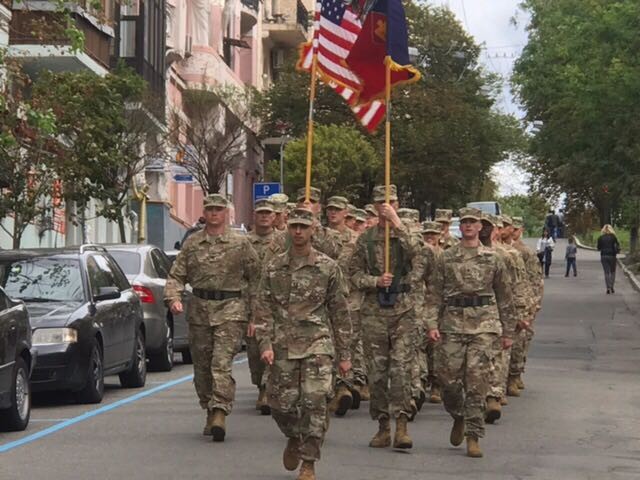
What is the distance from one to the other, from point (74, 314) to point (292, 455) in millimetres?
5983

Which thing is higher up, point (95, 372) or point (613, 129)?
point (613, 129)

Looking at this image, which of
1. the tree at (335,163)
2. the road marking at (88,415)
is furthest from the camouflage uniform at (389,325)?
the tree at (335,163)

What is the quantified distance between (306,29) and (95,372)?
5797 centimetres

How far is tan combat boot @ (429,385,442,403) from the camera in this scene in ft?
57.5

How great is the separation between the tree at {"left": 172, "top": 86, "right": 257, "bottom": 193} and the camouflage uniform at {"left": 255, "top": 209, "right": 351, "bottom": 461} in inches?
1349

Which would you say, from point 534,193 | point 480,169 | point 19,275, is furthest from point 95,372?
point 534,193

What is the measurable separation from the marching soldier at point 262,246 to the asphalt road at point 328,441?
0.29 m

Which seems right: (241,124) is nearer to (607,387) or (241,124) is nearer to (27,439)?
(607,387)

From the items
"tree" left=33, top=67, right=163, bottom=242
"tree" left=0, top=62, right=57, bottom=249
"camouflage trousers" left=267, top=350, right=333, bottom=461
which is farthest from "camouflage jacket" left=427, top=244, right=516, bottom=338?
"tree" left=0, top=62, right=57, bottom=249

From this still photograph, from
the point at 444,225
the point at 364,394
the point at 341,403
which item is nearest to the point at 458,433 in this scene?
the point at 341,403

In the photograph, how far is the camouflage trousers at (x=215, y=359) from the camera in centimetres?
1367

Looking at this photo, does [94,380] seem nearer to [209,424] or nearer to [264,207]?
[264,207]

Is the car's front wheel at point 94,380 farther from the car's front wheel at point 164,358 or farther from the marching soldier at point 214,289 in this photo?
the car's front wheel at point 164,358

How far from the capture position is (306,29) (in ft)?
243
